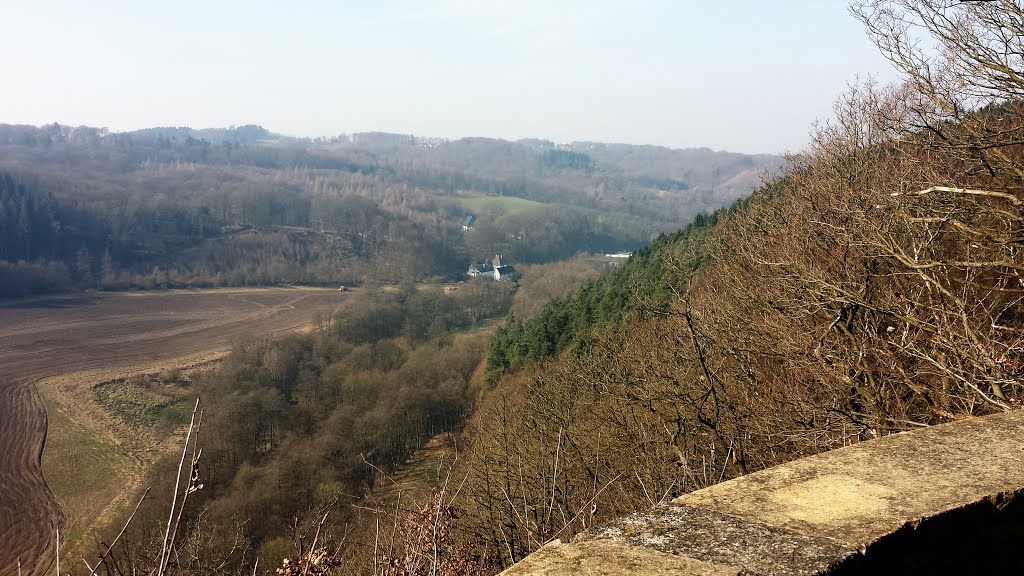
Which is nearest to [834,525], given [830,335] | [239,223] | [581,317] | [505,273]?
[830,335]

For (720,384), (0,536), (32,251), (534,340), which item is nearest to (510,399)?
(534,340)

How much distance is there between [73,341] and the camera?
183 feet

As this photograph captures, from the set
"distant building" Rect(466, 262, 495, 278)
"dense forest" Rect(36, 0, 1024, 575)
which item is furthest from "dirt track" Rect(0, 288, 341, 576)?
"distant building" Rect(466, 262, 495, 278)

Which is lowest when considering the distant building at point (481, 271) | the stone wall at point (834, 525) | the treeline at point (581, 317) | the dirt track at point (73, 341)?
the dirt track at point (73, 341)

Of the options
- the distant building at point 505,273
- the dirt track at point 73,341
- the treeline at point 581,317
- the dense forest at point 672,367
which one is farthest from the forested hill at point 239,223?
the dense forest at point 672,367

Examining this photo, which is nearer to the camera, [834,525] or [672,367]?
[834,525]

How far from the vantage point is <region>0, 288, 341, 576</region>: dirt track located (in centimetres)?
2730

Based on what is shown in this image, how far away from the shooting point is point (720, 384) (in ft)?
40.0

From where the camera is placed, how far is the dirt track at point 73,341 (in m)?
27.3

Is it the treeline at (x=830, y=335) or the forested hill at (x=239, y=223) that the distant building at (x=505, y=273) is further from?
the treeline at (x=830, y=335)

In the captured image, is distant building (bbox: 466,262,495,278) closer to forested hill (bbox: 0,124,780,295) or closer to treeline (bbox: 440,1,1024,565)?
forested hill (bbox: 0,124,780,295)

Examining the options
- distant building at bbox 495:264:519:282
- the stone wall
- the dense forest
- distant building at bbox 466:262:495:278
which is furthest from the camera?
distant building at bbox 466:262:495:278

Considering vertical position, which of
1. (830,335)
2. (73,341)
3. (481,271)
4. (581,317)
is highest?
(830,335)

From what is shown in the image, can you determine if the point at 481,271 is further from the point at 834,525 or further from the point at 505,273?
the point at 834,525
